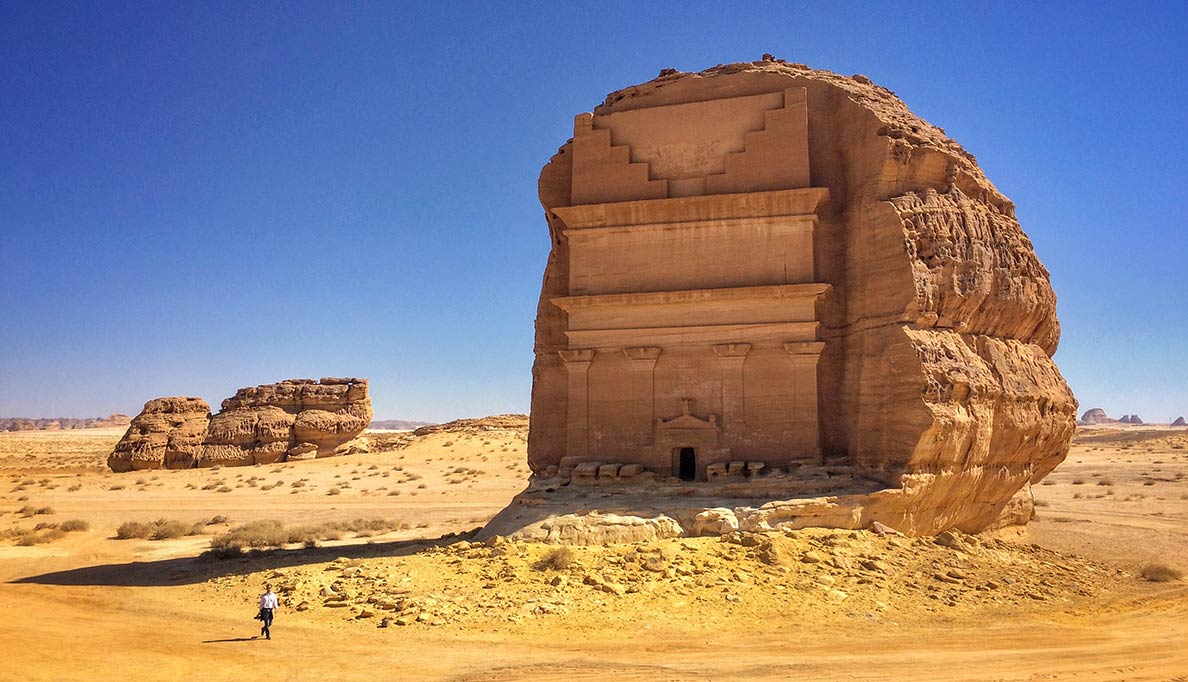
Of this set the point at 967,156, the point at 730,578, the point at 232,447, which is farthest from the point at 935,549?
the point at 232,447

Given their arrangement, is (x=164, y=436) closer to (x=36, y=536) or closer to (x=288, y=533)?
(x=36, y=536)

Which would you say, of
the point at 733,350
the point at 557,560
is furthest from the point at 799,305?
the point at 557,560

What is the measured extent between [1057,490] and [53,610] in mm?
32690

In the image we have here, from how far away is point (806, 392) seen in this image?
43.9 ft

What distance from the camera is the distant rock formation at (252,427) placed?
37.8 metres

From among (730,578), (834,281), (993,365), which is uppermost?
(834,281)

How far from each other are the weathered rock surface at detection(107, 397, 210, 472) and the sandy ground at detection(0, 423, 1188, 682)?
22812mm

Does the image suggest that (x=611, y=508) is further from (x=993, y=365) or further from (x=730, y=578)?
(x=993, y=365)

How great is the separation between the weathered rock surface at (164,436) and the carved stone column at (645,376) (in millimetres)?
31401

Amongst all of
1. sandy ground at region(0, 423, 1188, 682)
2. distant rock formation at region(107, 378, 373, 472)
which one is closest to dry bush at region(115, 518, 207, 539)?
sandy ground at region(0, 423, 1188, 682)

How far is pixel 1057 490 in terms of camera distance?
3036cm

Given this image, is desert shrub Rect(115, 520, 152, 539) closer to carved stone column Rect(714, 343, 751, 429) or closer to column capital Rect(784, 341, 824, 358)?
carved stone column Rect(714, 343, 751, 429)

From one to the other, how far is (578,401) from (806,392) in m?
4.21

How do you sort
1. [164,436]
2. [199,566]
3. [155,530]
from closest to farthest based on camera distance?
1. [199,566]
2. [155,530]
3. [164,436]
